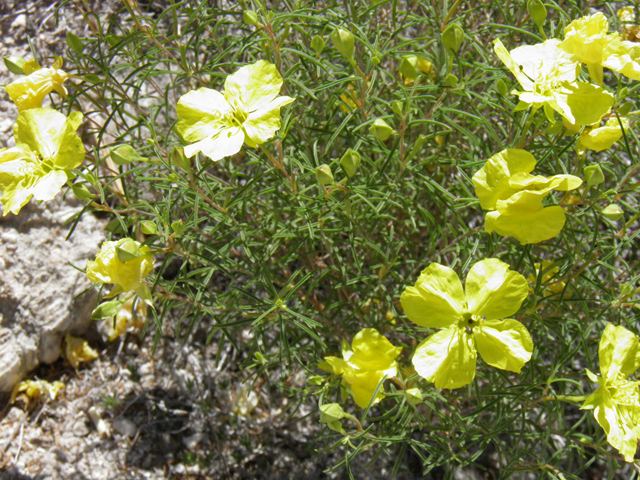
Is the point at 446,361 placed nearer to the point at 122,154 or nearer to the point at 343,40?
the point at 343,40

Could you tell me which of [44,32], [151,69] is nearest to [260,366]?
[151,69]

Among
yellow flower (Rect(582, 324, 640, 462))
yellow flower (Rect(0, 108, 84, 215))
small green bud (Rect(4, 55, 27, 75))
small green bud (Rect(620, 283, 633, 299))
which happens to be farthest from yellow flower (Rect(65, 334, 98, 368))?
small green bud (Rect(620, 283, 633, 299))

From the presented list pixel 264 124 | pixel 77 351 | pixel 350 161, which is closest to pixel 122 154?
pixel 264 124

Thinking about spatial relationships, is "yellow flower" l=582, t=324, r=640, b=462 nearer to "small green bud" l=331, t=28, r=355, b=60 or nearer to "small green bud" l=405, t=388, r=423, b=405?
"small green bud" l=405, t=388, r=423, b=405

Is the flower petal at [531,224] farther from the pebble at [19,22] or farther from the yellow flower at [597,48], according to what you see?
the pebble at [19,22]

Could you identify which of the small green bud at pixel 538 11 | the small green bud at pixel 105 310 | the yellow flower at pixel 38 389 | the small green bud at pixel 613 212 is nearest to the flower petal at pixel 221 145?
the small green bud at pixel 105 310

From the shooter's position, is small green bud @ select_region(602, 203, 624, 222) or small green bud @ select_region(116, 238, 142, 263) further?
small green bud @ select_region(602, 203, 624, 222)
